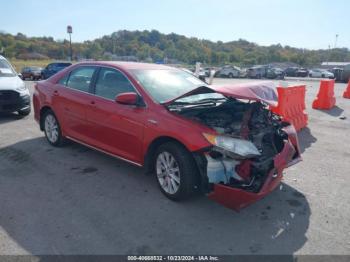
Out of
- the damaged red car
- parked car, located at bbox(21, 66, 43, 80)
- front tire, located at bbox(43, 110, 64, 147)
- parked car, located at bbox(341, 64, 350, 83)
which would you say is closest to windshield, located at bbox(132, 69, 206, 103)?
the damaged red car

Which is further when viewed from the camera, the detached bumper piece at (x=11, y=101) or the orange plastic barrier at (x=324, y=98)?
the orange plastic barrier at (x=324, y=98)

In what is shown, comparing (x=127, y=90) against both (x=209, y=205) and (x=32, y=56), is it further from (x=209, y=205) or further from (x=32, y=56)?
(x=32, y=56)

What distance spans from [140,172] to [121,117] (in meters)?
1.01

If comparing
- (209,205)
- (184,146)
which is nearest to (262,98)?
(184,146)

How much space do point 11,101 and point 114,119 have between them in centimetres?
522

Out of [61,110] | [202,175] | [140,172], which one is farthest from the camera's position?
[61,110]

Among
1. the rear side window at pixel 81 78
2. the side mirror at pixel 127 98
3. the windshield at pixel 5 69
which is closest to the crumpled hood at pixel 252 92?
the side mirror at pixel 127 98

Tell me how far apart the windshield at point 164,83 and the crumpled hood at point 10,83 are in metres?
5.32

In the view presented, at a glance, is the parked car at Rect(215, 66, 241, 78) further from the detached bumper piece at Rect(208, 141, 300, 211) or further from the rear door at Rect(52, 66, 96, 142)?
the detached bumper piece at Rect(208, 141, 300, 211)

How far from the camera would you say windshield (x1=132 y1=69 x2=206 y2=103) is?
437cm

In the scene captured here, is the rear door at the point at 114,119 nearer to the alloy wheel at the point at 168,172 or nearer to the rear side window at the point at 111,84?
the rear side window at the point at 111,84

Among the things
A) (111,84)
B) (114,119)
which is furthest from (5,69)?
(114,119)

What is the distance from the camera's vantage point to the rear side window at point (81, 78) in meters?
5.19

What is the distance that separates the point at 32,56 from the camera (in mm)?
91875
